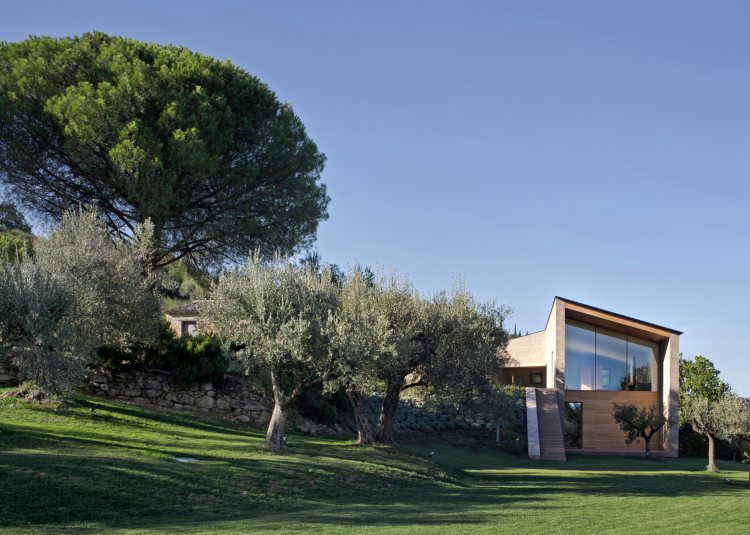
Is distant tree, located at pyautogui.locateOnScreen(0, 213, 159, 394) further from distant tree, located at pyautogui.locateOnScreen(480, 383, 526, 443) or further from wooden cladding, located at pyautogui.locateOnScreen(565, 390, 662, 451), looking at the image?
wooden cladding, located at pyautogui.locateOnScreen(565, 390, 662, 451)

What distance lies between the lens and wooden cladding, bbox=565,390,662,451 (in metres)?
48.1

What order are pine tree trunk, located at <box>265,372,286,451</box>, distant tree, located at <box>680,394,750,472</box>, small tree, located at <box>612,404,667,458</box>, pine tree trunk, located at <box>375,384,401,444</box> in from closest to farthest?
pine tree trunk, located at <box>265,372,286,451</box>
pine tree trunk, located at <box>375,384,401,444</box>
distant tree, located at <box>680,394,750,472</box>
small tree, located at <box>612,404,667,458</box>

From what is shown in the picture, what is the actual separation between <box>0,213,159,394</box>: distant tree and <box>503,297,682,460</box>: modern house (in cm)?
2519

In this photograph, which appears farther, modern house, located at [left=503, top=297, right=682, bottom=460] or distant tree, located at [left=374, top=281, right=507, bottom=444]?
modern house, located at [left=503, top=297, right=682, bottom=460]

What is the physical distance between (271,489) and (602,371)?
→ 33.4 metres

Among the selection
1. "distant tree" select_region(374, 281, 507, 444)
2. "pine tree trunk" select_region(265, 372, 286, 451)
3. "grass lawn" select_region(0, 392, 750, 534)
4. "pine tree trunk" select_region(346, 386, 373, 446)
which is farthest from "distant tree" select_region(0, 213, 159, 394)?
"distant tree" select_region(374, 281, 507, 444)

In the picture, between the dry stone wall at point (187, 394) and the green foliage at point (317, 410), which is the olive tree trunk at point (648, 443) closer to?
the green foliage at point (317, 410)

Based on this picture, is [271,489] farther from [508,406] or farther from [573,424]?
[573,424]

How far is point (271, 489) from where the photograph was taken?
19641 mm

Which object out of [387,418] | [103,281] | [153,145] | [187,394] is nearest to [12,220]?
[153,145]

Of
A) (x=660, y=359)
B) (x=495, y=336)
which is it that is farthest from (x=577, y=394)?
(x=495, y=336)

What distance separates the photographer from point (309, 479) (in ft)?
70.3

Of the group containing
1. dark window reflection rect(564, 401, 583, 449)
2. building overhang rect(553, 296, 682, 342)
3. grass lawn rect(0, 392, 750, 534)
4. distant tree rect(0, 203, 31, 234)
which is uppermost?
distant tree rect(0, 203, 31, 234)

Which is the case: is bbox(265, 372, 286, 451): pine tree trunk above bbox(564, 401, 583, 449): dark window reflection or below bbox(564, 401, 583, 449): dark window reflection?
below
